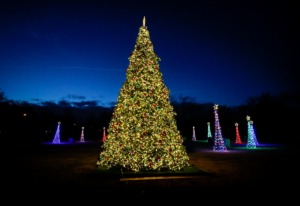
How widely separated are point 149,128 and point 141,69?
271 centimetres

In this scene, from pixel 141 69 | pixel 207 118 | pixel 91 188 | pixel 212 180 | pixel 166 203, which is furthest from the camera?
pixel 207 118

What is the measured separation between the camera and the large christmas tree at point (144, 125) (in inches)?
364

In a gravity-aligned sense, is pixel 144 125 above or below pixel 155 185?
above

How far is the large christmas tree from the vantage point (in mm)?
9258

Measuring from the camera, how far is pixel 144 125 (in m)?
9.49

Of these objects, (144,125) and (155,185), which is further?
(144,125)

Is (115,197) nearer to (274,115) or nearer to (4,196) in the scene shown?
(4,196)

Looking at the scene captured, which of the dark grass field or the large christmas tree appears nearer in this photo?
the dark grass field

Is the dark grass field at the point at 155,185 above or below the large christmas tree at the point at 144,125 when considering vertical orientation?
below

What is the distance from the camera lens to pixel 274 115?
54781mm

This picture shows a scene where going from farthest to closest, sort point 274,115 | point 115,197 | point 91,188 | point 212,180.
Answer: point 274,115 < point 212,180 < point 91,188 < point 115,197

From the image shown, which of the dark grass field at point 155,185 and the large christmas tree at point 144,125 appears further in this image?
the large christmas tree at point 144,125

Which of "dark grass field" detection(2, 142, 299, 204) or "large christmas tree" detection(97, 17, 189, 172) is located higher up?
"large christmas tree" detection(97, 17, 189, 172)

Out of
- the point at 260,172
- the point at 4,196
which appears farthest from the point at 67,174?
the point at 260,172
